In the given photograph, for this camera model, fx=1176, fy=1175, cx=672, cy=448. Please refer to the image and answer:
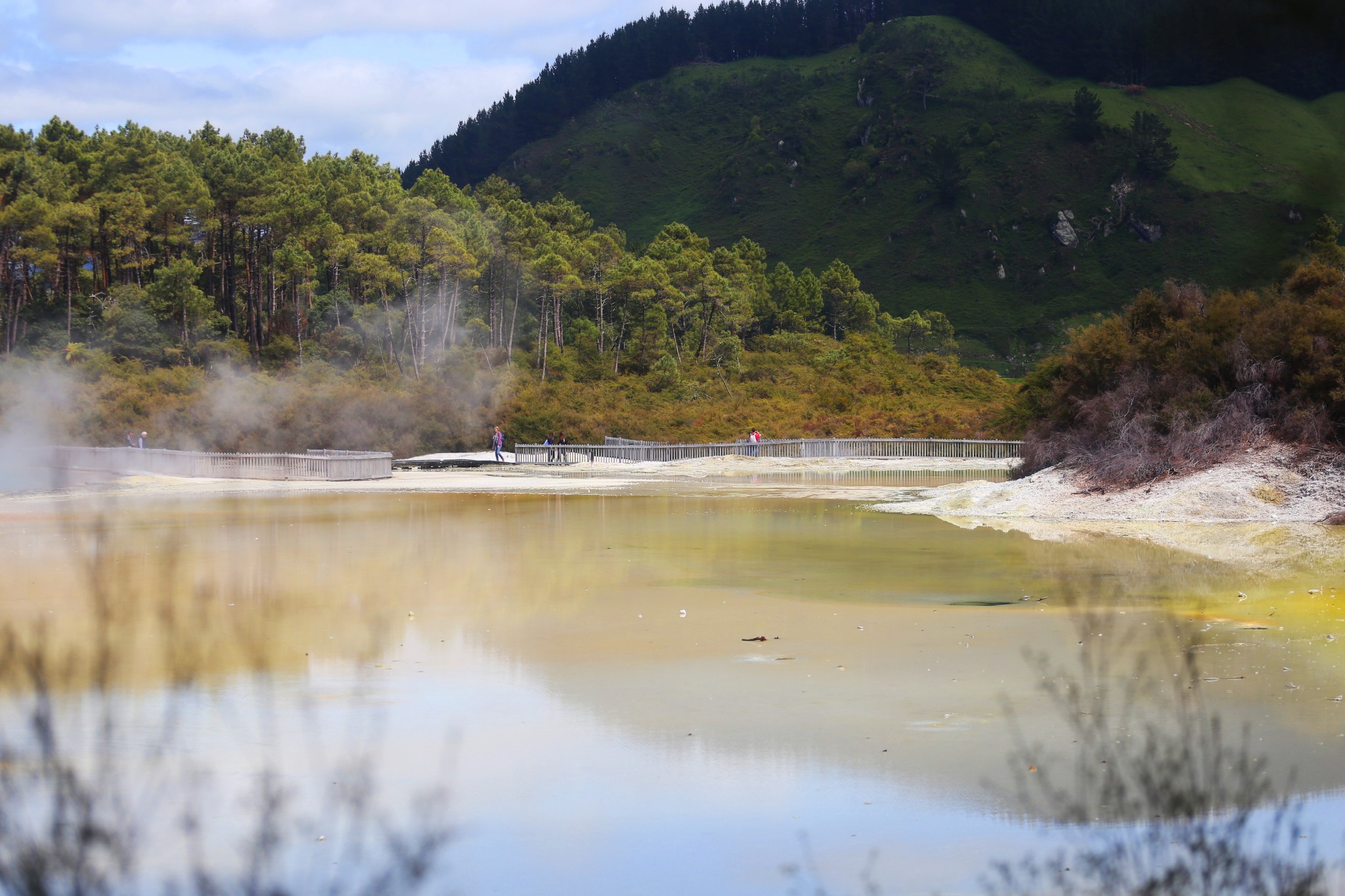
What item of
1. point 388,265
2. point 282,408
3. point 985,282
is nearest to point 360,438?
point 282,408

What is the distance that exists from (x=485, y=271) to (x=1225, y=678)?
63.0 meters

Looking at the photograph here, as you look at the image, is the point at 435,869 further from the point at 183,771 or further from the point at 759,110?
the point at 759,110

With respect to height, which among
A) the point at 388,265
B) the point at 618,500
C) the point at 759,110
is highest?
the point at 759,110

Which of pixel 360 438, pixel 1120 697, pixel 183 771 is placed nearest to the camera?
pixel 183 771

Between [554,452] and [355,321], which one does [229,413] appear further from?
[554,452]

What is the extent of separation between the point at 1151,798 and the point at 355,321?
63.2 m

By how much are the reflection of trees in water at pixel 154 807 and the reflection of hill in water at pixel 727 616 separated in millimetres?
1239

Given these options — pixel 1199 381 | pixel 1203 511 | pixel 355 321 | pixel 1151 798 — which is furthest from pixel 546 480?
pixel 1151 798

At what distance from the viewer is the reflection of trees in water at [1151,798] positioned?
3.28 meters

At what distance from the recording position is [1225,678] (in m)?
8.88

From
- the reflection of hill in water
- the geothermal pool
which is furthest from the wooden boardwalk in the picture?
the geothermal pool

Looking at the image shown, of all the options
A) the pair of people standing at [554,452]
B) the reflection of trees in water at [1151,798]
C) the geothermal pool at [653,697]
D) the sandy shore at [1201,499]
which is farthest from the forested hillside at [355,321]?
the reflection of trees in water at [1151,798]

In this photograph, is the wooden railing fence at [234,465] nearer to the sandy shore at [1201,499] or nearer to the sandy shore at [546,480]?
the sandy shore at [546,480]

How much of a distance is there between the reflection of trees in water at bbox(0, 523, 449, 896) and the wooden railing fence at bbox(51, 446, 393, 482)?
27254 mm
